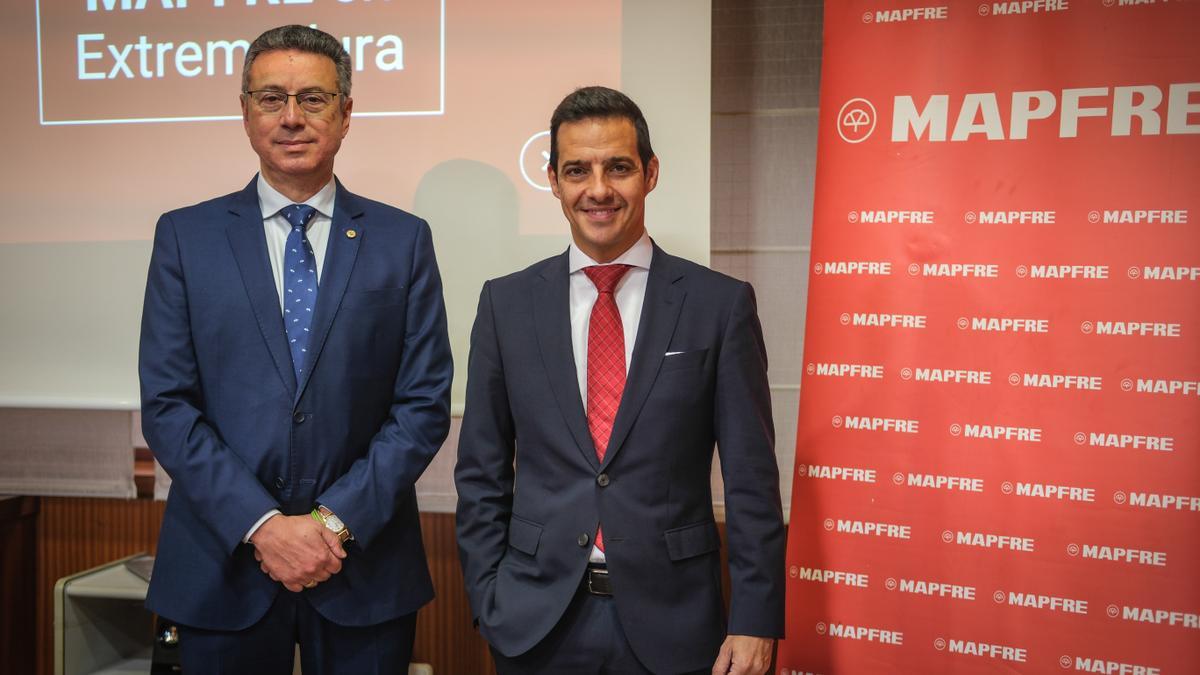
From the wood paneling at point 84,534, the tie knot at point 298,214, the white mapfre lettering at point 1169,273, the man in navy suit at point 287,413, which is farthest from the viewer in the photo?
the wood paneling at point 84,534

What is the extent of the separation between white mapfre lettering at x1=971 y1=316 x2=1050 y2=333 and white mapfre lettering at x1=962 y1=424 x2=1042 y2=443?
236mm

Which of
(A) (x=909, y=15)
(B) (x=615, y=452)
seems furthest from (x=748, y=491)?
(A) (x=909, y=15)

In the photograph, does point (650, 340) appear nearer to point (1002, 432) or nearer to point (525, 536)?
point (525, 536)

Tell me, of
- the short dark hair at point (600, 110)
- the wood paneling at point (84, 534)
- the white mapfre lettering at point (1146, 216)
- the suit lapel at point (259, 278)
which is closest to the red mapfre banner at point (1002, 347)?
the white mapfre lettering at point (1146, 216)

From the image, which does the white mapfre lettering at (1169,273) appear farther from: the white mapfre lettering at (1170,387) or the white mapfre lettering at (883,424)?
the white mapfre lettering at (883,424)

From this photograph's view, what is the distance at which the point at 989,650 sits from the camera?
2.24 m

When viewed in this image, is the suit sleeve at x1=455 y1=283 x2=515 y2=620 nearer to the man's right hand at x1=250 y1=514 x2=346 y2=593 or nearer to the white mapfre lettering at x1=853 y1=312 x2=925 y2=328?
the man's right hand at x1=250 y1=514 x2=346 y2=593

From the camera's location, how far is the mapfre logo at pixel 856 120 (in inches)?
91.3

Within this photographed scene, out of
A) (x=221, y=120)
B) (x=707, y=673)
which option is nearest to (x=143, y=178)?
(x=221, y=120)

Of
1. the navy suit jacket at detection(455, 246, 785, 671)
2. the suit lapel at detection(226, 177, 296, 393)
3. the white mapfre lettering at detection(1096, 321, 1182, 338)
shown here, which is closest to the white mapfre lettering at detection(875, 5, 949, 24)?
the white mapfre lettering at detection(1096, 321, 1182, 338)

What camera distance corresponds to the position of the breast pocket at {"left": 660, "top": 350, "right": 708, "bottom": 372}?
172cm

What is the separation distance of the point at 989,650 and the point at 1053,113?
1318 mm

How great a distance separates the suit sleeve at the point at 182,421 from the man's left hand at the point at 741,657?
91 cm

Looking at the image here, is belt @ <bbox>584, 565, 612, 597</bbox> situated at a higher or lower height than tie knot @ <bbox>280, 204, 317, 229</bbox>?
lower
